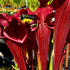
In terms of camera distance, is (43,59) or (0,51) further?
(0,51)

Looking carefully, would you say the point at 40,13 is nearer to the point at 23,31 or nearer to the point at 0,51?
the point at 23,31

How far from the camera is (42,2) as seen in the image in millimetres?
279

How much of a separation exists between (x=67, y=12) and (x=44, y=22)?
2.8 inches

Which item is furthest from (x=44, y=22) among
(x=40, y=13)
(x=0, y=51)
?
(x=0, y=51)

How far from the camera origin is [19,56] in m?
0.30

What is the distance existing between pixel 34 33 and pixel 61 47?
0.30 feet

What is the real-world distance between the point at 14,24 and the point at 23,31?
0.03 m

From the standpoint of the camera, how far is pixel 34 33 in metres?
0.31

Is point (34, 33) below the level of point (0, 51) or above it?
above

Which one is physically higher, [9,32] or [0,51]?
[9,32]

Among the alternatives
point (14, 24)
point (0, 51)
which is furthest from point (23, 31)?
point (0, 51)

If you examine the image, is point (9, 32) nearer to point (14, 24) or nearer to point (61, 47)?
point (14, 24)

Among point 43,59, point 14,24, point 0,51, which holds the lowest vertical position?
point 0,51

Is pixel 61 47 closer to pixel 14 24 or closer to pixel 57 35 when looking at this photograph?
pixel 57 35
